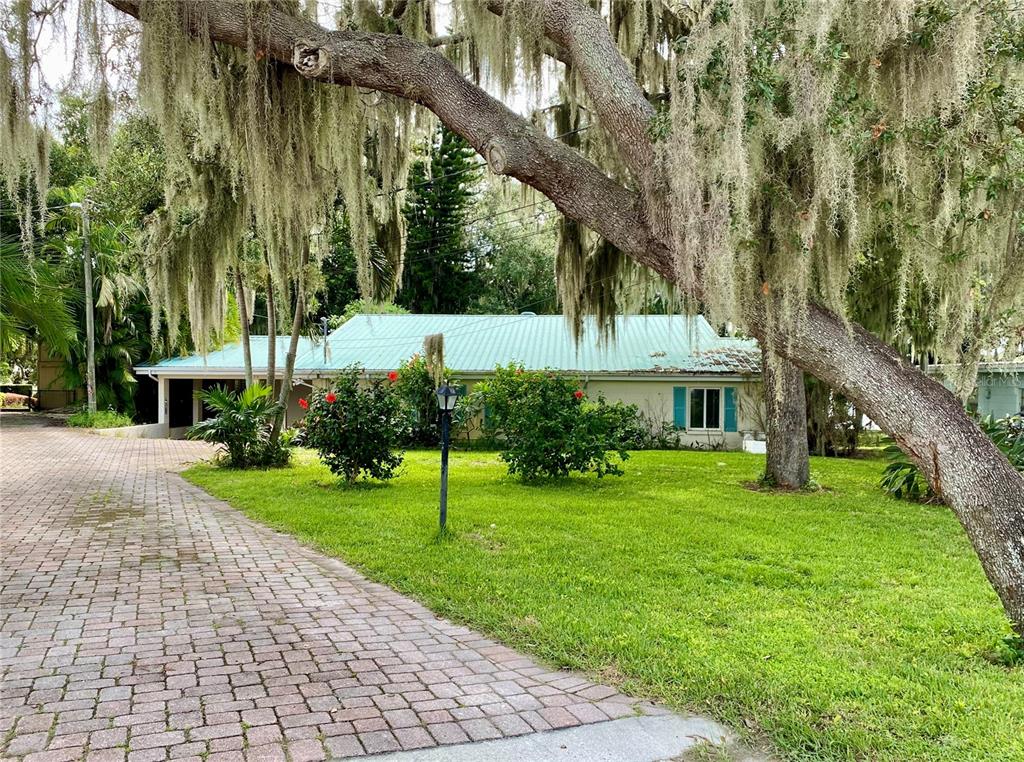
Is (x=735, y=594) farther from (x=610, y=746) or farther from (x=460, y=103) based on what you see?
(x=460, y=103)

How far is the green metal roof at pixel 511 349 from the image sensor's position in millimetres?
17578

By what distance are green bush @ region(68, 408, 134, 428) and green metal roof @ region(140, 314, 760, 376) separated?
5.74 feet

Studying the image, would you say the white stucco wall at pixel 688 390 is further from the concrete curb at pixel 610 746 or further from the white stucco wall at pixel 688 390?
the concrete curb at pixel 610 746

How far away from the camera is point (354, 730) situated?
3.00 m

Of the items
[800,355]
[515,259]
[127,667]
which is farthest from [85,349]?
[800,355]

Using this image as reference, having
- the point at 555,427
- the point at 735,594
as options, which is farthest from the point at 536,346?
Answer: the point at 735,594

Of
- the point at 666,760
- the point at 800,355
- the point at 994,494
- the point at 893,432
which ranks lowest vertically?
the point at 666,760

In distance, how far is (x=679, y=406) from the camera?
17.7 metres

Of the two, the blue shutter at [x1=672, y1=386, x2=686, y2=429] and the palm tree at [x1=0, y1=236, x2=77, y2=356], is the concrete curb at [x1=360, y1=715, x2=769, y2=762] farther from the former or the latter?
the blue shutter at [x1=672, y1=386, x2=686, y2=429]

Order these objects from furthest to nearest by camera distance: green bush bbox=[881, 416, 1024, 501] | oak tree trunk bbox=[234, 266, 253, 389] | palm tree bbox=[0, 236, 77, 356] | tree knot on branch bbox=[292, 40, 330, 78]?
oak tree trunk bbox=[234, 266, 253, 389] → green bush bbox=[881, 416, 1024, 501] → palm tree bbox=[0, 236, 77, 356] → tree knot on branch bbox=[292, 40, 330, 78]

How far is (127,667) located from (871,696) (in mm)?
3662

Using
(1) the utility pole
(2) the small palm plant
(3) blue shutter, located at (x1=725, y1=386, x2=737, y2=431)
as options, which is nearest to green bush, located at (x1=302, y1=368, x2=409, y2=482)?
(2) the small palm plant

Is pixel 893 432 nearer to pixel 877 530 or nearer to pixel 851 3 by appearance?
pixel 851 3

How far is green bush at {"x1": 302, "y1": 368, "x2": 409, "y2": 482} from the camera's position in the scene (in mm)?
→ 9836
